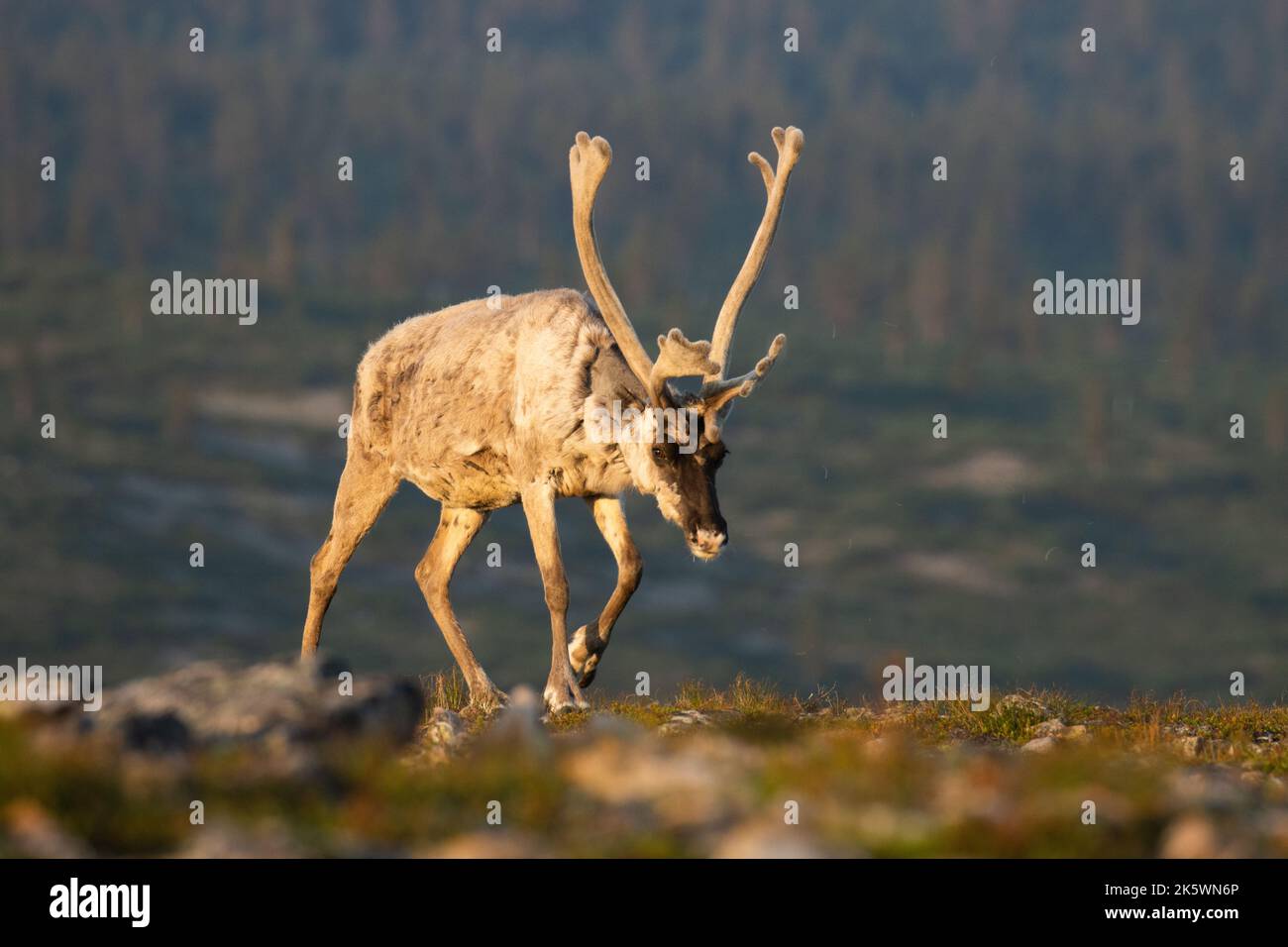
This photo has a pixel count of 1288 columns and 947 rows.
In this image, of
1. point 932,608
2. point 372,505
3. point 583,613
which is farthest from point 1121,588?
point 372,505

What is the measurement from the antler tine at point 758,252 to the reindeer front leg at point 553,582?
1.85m

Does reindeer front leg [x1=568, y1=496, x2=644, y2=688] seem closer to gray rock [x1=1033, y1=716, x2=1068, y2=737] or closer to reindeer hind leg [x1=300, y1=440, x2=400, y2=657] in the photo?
reindeer hind leg [x1=300, y1=440, x2=400, y2=657]

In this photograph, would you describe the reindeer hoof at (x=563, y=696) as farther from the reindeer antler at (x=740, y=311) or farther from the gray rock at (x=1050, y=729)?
the gray rock at (x=1050, y=729)

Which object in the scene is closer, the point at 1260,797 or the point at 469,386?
the point at 1260,797

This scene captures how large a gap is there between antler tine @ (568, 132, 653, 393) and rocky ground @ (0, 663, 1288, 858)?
20.4ft

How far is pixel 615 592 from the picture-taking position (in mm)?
17172

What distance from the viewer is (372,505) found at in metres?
19.4

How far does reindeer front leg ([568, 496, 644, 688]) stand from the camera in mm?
17031

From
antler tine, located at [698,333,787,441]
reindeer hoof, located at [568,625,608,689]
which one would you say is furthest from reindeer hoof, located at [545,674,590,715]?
antler tine, located at [698,333,787,441]

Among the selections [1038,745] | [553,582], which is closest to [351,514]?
[553,582]

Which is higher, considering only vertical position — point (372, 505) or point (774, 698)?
point (372, 505)

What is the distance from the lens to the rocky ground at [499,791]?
27.6ft
